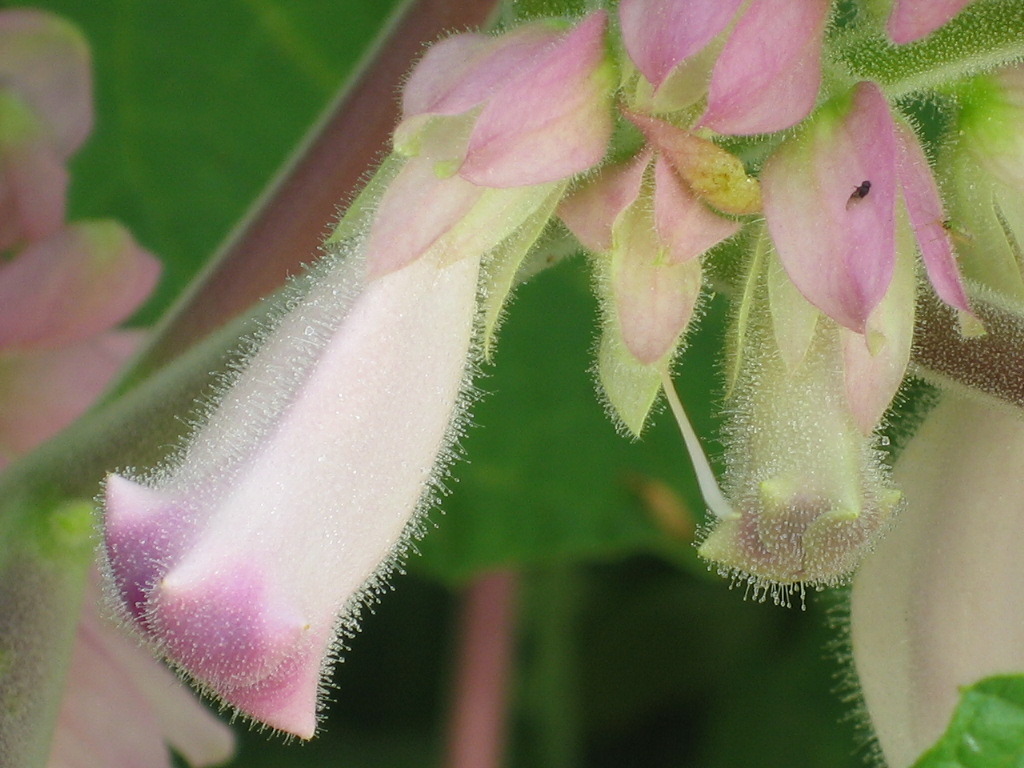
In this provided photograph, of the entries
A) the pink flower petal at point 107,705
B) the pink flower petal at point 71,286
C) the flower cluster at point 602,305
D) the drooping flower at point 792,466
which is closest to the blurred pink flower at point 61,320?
the pink flower petal at point 71,286

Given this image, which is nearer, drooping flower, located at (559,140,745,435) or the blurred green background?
drooping flower, located at (559,140,745,435)

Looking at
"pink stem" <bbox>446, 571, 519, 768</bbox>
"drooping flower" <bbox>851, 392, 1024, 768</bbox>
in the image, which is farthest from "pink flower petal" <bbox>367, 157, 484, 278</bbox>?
"pink stem" <bbox>446, 571, 519, 768</bbox>

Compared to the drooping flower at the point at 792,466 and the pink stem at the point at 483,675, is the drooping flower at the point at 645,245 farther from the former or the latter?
the pink stem at the point at 483,675

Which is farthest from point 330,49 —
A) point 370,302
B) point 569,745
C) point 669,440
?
point 370,302

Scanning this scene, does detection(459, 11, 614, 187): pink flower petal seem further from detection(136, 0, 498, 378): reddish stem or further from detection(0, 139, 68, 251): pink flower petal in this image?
detection(0, 139, 68, 251): pink flower petal

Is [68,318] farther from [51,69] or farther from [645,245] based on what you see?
[645,245]

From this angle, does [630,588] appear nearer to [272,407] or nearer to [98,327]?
[98,327]

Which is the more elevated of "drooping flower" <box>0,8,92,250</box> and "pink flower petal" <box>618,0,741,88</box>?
"pink flower petal" <box>618,0,741,88</box>
